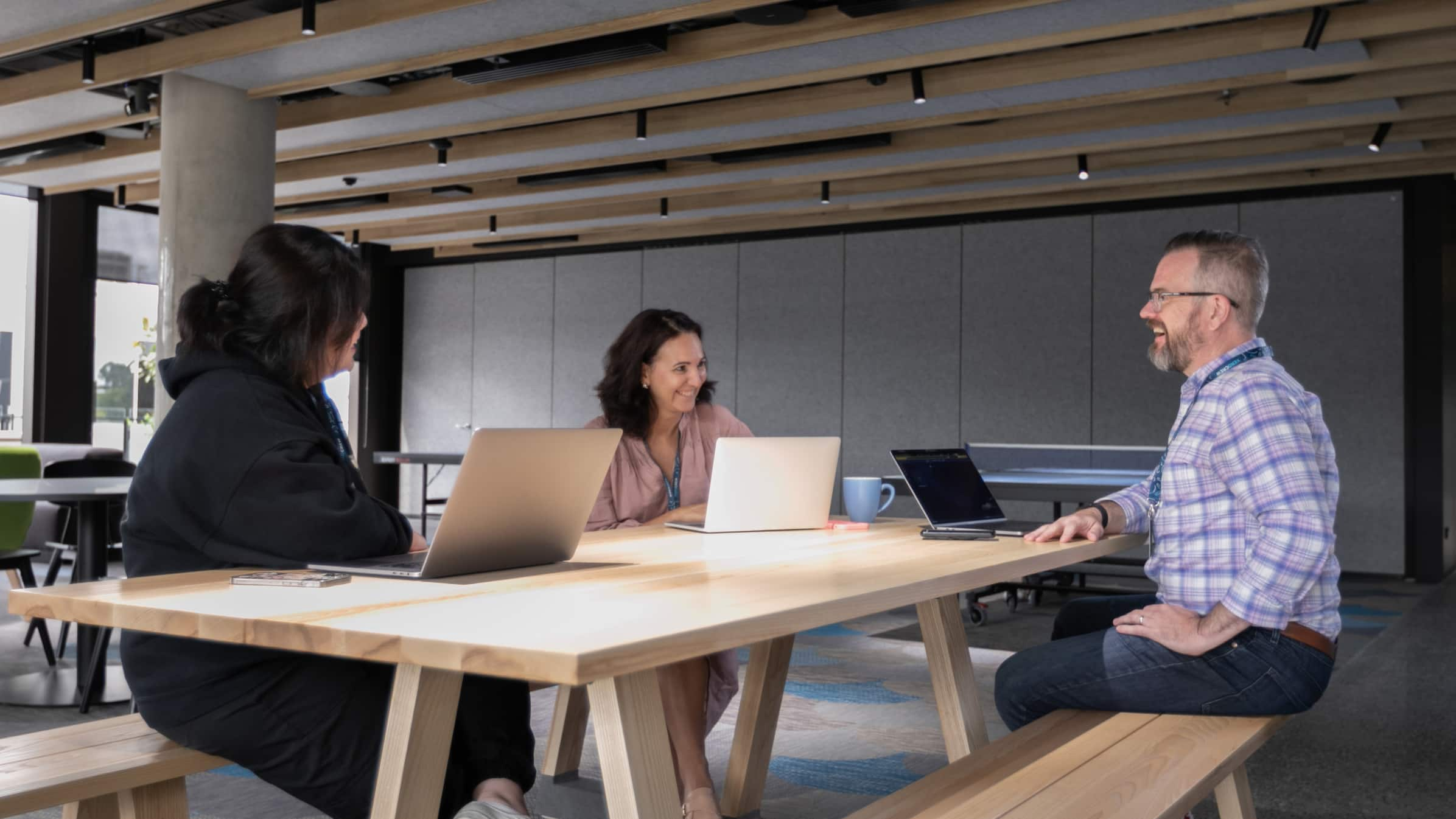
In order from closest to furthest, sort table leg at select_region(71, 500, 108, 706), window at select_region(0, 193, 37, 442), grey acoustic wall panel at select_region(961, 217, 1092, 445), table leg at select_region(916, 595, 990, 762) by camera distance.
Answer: table leg at select_region(916, 595, 990, 762), table leg at select_region(71, 500, 108, 706), grey acoustic wall panel at select_region(961, 217, 1092, 445), window at select_region(0, 193, 37, 442)

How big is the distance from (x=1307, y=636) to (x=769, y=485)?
1.08m

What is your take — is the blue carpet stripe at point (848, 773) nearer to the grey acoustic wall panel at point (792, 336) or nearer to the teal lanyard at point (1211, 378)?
the teal lanyard at point (1211, 378)

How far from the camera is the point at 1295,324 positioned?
27.0 feet

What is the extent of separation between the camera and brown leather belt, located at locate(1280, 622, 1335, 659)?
213cm

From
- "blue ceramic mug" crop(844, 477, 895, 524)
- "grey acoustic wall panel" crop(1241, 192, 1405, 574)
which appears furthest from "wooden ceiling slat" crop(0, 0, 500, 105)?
"grey acoustic wall panel" crop(1241, 192, 1405, 574)

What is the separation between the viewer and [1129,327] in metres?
8.66

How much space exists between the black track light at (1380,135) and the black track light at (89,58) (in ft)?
22.0

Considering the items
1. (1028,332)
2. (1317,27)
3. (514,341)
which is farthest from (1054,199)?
(514,341)

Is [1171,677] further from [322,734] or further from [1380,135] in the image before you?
[1380,135]

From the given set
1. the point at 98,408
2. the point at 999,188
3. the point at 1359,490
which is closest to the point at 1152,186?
the point at 999,188

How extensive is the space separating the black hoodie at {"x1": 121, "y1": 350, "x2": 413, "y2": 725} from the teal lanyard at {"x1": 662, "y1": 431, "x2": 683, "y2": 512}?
141 cm

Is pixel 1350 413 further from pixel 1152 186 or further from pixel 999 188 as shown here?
pixel 999 188

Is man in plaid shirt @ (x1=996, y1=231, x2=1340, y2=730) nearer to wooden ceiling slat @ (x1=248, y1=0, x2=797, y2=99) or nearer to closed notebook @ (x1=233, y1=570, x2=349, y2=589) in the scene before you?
closed notebook @ (x1=233, y1=570, x2=349, y2=589)

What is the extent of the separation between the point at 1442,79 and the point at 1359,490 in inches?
132
